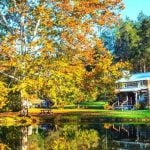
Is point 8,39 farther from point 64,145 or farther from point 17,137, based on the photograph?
point 64,145

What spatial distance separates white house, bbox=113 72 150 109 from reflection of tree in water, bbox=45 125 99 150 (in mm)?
37885

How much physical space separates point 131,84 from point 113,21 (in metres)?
42.1

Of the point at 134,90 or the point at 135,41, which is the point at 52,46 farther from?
the point at 135,41

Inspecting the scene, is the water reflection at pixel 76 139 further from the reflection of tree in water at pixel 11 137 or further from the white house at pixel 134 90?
the white house at pixel 134 90

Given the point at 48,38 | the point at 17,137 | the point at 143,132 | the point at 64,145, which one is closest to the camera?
the point at 64,145

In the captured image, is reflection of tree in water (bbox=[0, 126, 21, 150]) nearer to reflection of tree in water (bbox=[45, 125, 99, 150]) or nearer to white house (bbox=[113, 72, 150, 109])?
reflection of tree in water (bbox=[45, 125, 99, 150])

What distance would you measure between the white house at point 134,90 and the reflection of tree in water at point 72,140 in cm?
3789

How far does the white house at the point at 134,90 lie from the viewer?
79.5 meters

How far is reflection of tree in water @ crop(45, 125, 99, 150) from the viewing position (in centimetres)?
2975

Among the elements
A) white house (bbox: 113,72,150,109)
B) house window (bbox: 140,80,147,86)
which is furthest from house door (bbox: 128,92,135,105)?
house window (bbox: 140,80,147,86)

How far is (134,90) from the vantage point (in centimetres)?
8375

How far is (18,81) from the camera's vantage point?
42875 mm

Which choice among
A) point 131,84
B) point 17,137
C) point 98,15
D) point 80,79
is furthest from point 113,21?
point 131,84

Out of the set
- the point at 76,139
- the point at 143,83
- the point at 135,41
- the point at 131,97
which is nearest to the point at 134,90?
the point at 143,83
